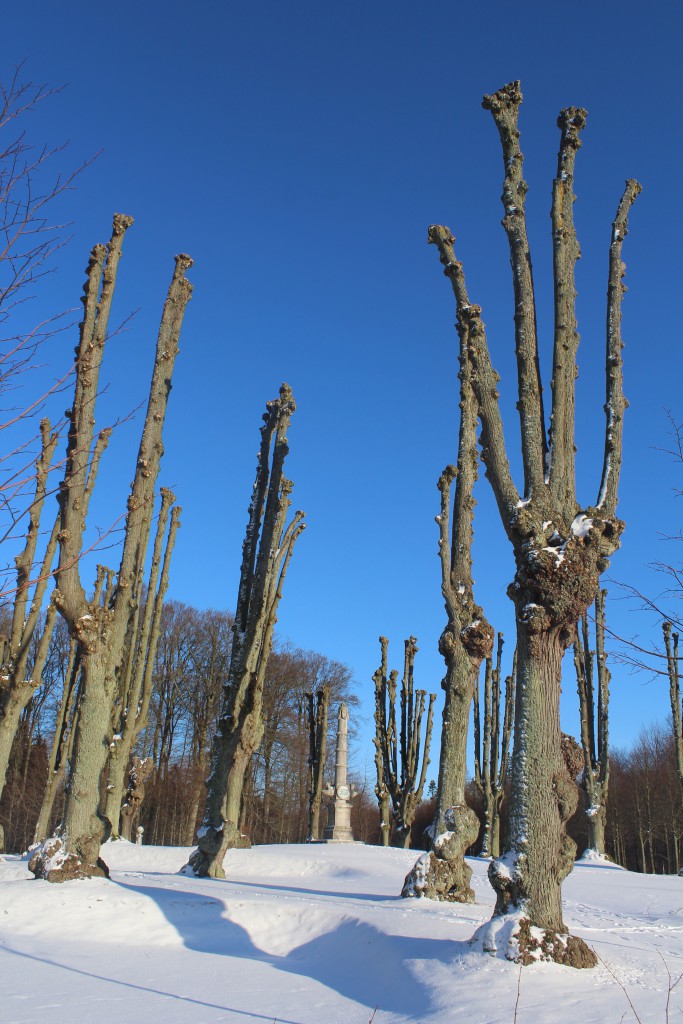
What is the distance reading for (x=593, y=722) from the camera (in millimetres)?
20953

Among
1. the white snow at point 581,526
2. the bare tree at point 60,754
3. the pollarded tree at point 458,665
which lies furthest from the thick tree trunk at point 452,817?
the bare tree at point 60,754

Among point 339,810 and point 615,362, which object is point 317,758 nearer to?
point 339,810

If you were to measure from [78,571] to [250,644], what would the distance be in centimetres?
357

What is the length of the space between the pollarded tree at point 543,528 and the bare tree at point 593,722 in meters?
15.2

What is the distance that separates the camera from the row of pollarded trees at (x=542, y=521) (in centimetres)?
471

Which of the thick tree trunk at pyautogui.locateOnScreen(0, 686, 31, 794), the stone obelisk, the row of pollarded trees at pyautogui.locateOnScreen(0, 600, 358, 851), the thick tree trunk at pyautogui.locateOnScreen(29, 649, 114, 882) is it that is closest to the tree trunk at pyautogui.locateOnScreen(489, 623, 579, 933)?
the thick tree trunk at pyautogui.locateOnScreen(29, 649, 114, 882)

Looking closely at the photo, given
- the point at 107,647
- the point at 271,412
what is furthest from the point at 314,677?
the point at 107,647

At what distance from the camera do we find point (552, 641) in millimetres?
5246

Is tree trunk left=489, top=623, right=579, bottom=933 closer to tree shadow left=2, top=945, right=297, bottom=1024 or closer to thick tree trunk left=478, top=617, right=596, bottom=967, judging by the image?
thick tree trunk left=478, top=617, right=596, bottom=967

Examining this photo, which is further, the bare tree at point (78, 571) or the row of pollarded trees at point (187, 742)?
the row of pollarded trees at point (187, 742)

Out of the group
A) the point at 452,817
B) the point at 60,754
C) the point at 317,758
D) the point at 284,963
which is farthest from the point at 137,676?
the point at 284,963

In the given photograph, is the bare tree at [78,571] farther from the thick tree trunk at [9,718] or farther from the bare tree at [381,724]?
the bare tree at [381,724]

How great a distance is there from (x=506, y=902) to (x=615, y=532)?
8.63 ft

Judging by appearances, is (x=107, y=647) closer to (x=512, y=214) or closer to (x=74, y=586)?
(x=74, y=586)
